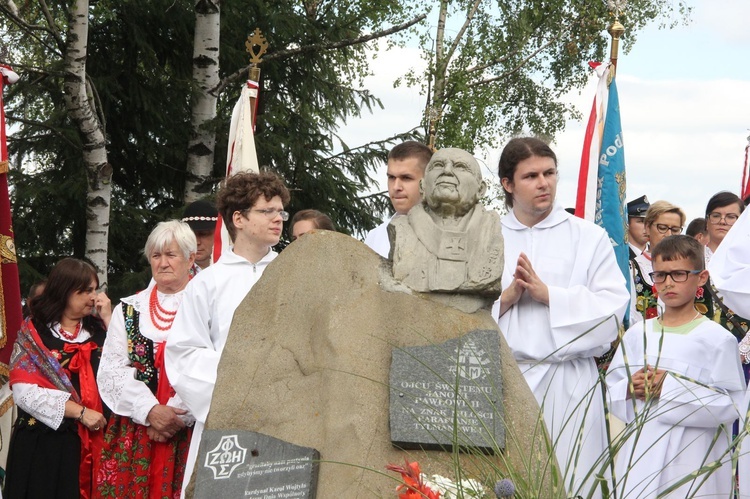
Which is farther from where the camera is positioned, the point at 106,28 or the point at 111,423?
the point at 106,28

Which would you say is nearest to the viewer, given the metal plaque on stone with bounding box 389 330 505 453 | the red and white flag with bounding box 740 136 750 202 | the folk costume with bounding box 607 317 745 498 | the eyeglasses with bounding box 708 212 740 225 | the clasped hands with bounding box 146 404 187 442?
the metal plaque on stone with bounding box 389 330 505 453

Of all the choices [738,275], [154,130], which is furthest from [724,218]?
[154,130]

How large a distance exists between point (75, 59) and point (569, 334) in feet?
22.5

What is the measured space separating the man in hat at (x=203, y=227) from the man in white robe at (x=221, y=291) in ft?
5.83

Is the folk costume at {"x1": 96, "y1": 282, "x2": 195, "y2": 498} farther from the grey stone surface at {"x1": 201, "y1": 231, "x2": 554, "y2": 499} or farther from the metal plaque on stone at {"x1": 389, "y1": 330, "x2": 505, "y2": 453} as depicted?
the metal plaque on stone at {"x1": 389, "y1": 330, "x2": 505, "y2": 453}

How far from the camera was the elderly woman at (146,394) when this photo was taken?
5844mm

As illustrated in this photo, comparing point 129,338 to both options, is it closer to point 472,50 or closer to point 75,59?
point 75,59

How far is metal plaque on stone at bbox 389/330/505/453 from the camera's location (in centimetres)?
444

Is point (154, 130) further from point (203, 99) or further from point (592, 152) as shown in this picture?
point (592, 152)

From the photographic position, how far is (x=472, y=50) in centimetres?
2041

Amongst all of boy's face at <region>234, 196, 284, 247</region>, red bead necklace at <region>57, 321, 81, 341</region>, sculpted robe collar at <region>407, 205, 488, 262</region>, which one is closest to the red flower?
sculpted robe collar at <region>407, 205, 488, 262</region>

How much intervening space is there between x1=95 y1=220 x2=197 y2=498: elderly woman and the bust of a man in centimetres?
175

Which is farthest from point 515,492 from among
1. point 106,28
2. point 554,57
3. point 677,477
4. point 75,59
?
point 554,57

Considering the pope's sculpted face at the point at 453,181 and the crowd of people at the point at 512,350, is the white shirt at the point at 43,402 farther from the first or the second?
the pope's sculpted face at the point at 453,181
